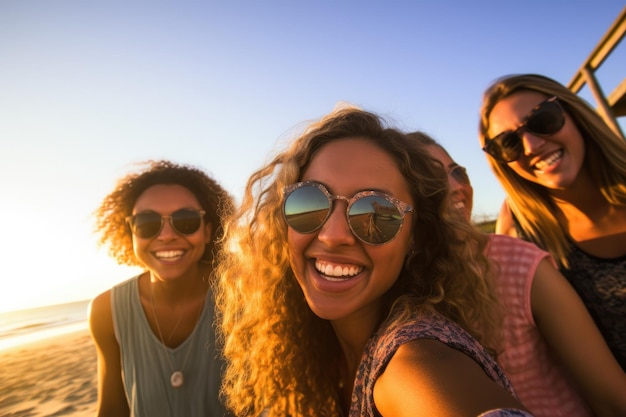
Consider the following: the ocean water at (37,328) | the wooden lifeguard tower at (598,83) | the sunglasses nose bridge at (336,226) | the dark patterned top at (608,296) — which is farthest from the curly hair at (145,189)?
the ocean water at (37,328)

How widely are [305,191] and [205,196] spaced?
2.10m

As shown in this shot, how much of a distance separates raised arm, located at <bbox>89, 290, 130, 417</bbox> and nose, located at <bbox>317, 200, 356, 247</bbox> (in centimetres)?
261

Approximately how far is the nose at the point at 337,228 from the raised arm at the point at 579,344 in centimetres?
108

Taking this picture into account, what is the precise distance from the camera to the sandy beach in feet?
21.1

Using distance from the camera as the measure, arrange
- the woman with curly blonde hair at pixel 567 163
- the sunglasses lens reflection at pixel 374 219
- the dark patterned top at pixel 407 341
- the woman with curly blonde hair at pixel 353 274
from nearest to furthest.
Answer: the dark patterned top at pixel 407 341
the woman with curly blonde hair at pixel 353 274
the sunglasses lens reflection at pixel 374 219
the woman with curly blonde hair at pixel 567 163

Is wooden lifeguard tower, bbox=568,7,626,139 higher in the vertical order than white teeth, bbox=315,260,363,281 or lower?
higher

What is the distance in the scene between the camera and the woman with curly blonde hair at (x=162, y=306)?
9.35ft

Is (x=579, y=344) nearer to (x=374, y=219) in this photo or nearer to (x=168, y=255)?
(x=374, y=219)

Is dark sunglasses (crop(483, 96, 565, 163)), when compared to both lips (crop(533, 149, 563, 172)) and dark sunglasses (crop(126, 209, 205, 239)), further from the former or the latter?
dark sunglasses (crop(126, 209, 205, 239))

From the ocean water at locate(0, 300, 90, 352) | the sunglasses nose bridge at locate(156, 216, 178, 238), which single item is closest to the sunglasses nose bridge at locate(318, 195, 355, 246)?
the sunglasses nose bridge at locate(156, 216, 178, 238)

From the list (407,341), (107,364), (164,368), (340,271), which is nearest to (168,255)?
(164,368)

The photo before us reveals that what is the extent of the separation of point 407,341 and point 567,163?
232cm

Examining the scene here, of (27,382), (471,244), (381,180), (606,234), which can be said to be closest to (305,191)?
(381,180)

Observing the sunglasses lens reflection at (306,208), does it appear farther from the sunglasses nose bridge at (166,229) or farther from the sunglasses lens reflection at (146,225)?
the sunglasses lens reflection at (146,225)
